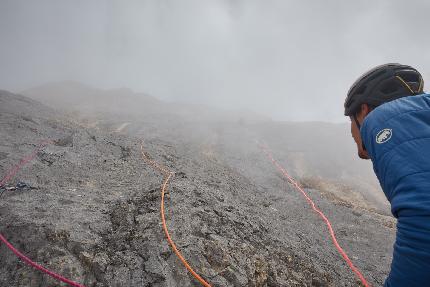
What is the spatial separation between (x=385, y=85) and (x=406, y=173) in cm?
132

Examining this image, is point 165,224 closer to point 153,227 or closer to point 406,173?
point 153,227

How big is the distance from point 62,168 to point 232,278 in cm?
601

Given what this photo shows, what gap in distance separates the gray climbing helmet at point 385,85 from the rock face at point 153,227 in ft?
12.3

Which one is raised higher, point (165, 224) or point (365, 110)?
point (365, 110)

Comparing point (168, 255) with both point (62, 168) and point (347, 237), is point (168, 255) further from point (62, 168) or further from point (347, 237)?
point (347, 237)

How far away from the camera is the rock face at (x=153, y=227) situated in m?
5.19

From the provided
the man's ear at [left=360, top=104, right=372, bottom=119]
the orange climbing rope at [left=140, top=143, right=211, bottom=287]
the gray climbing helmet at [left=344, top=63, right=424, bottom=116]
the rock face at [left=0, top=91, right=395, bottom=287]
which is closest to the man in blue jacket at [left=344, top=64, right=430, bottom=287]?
the gray climbing helmet at [left=344, top=63, right=424, bottom=116]

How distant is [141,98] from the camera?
62406 millimetres

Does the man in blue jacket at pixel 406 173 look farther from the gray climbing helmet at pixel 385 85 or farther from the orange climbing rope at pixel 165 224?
the orange climbing rope at pixel 165 224

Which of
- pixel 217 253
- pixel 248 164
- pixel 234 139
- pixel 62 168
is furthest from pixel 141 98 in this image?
pixel 217 253

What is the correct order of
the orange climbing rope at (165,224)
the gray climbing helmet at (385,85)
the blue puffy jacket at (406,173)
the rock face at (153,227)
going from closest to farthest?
1. the blue puffy jacket at (406,173)
2. the gray climbing helmet at (385,85)
3. the orange climbing rope at (165,224)
4. the rock face at (153,227)

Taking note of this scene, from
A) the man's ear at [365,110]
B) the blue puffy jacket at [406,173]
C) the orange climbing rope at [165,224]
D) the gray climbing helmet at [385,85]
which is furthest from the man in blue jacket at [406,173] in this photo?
the orange climbing rope at [165,224]

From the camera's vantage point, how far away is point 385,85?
273cm

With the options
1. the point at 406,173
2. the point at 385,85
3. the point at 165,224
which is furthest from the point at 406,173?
the point at 165,224
